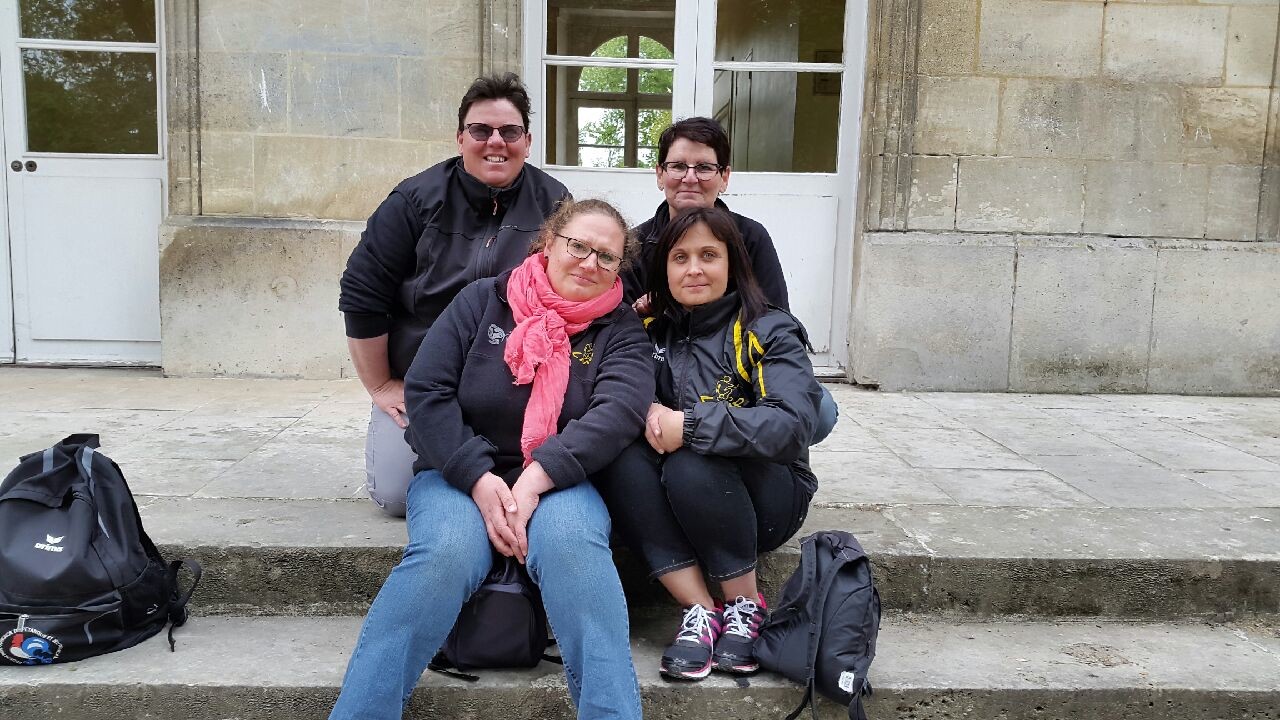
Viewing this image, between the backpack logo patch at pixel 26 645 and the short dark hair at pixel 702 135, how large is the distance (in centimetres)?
205

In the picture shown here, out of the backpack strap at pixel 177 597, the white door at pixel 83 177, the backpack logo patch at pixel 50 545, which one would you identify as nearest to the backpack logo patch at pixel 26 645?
the backpack logo patch at pixel 50 545

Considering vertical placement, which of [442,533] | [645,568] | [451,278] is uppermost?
[451,278]

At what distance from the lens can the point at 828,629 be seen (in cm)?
230

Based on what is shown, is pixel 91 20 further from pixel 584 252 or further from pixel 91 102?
pixel 584 252

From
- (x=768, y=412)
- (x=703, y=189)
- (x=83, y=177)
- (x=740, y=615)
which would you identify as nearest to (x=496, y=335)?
(x=768, y=412)

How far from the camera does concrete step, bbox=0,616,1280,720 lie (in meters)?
2.33

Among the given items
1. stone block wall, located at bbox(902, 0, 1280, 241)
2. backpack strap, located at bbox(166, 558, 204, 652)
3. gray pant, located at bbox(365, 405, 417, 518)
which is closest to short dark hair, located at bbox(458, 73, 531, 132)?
gray pant, located at bbox(365, 405, 417, 518)

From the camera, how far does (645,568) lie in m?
2.68

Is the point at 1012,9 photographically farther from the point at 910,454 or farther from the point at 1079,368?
the point at 910,454

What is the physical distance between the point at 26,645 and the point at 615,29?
13.8 feet

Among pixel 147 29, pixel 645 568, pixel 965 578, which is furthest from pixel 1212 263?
pixel 147 29

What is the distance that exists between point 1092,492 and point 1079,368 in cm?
216

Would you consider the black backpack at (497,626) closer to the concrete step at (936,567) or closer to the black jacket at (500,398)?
the black jacket at (500,398)

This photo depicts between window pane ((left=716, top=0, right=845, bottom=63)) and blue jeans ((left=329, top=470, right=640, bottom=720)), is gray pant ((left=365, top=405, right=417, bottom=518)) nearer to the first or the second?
blue jeans ((left=329, top=470, right=640, bottom=720))
